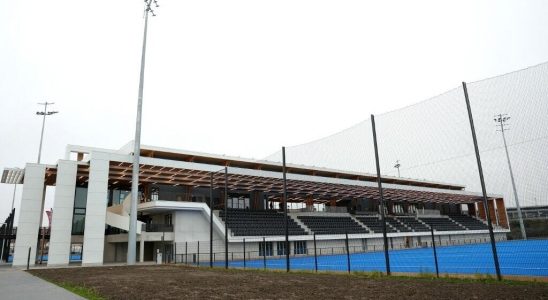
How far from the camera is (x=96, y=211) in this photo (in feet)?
108

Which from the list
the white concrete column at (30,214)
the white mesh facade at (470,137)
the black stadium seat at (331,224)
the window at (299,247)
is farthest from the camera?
the black stadium seat at (331,224)

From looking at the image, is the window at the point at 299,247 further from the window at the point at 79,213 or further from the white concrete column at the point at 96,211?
the window at the point at 79,213

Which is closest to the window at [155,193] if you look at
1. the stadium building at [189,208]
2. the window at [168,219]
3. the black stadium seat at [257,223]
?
the stadium building at [189,208]

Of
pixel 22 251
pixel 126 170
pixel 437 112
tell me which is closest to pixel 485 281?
pixel 437 112

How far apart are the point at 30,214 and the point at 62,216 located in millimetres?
3132

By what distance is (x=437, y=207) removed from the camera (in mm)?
76250

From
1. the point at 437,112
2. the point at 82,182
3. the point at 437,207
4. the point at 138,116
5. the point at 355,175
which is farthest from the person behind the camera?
the point at 437,207

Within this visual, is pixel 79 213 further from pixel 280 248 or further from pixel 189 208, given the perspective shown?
pixel 280 248

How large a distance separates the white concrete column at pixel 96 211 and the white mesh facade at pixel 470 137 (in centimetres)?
1985

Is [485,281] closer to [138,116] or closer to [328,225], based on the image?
[138,116]

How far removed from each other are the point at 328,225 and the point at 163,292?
3941 cm

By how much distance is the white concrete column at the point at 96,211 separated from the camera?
32031mm

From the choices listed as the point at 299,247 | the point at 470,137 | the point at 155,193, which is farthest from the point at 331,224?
the point at 470,137

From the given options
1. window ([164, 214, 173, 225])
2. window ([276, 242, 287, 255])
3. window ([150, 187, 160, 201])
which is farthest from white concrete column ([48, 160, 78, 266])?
window ([276, 242, 287, 255])
